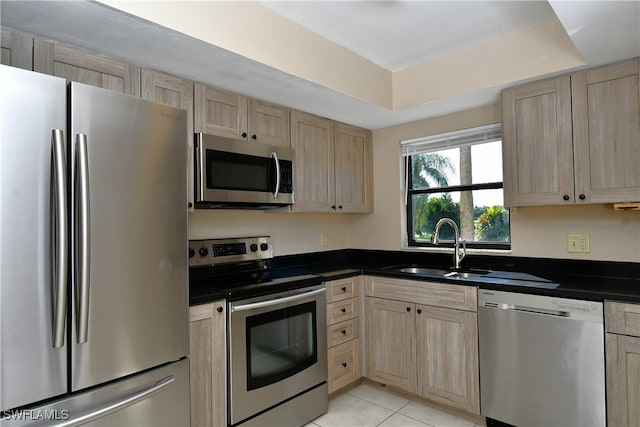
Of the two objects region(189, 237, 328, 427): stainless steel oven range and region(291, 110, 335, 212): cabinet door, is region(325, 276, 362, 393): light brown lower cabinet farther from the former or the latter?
region(291, 110, 335, 212): cabinet door

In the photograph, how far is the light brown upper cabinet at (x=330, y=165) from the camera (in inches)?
Result: 112

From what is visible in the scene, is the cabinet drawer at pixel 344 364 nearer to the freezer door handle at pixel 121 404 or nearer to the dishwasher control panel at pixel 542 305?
the dishwasher control panel at pixel 542 305

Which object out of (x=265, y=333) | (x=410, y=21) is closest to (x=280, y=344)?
(x=265, y=333)

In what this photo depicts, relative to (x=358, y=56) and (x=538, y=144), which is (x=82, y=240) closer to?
(x=358, y=56)

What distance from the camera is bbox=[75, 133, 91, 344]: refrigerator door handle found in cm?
126

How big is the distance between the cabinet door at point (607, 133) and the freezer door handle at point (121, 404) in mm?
2458

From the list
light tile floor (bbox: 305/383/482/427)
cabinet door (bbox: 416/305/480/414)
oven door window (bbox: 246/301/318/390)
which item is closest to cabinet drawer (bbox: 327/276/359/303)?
oven door window (bbox: 246/301/318/390)

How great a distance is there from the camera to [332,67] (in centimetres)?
244

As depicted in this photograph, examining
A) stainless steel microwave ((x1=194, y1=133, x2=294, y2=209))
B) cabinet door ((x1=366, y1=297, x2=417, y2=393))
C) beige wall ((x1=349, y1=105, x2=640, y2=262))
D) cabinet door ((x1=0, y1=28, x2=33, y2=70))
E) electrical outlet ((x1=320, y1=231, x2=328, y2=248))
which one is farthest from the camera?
electrical outlet ((x1=320, y1=231, x2=328, y2=248))

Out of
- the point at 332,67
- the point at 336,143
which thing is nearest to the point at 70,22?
the point at 332,67

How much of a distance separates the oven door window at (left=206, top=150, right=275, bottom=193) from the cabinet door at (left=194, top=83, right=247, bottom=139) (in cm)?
16

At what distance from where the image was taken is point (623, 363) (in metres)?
1.86

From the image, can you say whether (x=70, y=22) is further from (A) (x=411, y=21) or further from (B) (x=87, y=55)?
(A) (x=411, y=21)

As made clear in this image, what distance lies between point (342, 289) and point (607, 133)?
6.35 ft
